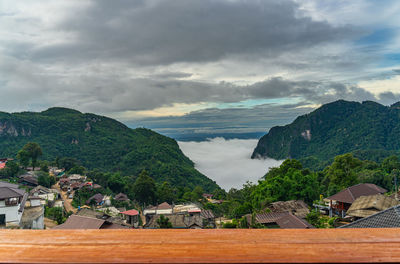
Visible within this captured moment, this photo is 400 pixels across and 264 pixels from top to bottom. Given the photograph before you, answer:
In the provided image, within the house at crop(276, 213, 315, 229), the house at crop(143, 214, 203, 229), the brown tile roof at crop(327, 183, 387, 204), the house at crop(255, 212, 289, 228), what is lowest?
the house at crop(143, 214, 203, 229)

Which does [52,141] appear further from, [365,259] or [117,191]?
[365,259]

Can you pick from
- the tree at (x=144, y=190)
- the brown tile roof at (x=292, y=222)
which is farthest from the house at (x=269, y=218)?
the tree at (x=144, y=190)

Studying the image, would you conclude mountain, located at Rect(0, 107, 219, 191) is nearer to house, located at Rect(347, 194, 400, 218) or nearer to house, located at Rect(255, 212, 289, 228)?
house, located at Rect(255, 212, 289, 228)

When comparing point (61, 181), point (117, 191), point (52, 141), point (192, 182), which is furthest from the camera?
point (52, 141)

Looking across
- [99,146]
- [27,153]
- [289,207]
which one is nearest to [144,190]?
[27,153]

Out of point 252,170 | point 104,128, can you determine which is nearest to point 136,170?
point 104,128

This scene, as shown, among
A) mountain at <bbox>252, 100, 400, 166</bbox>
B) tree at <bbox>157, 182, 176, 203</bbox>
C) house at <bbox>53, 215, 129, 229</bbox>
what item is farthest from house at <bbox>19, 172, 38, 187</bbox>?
mountain at <bbox>252, 100, 400, 166</bbox>

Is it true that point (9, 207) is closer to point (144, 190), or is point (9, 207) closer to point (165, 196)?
point (144, 190)
